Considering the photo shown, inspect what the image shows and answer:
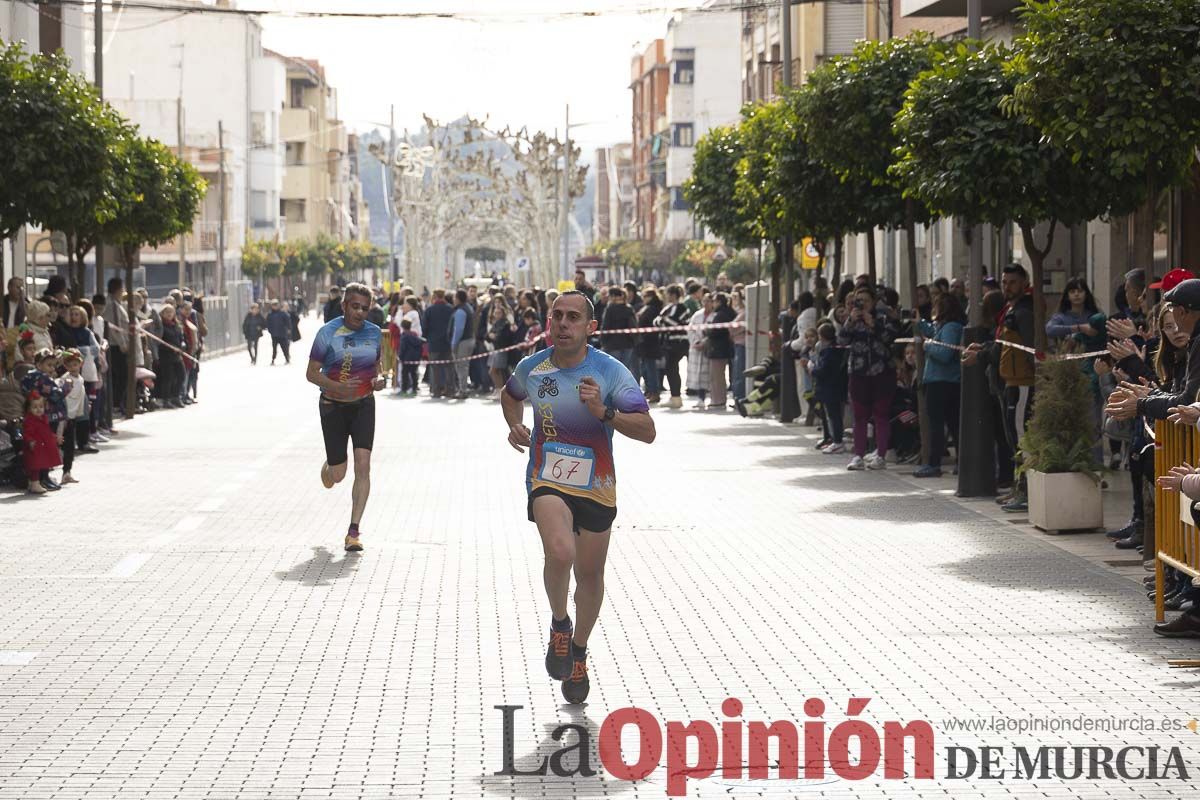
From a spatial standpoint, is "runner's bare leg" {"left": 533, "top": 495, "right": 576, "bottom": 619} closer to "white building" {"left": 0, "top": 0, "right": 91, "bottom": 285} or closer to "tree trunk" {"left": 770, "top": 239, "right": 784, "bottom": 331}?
"tree trunk" {"left": 770, "top": 239, "right": 784, "bottom": 331}

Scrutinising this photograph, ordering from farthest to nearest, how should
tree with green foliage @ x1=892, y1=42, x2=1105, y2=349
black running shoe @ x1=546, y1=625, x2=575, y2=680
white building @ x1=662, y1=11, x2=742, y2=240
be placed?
white building @ x1=662, y1=11, x2=742, y2=240 < tree with green foliage @ x1=892, y1=42, x2=1105, y2=349 < black running shoe @ x1=546, y1=625, x2=575, y2=680

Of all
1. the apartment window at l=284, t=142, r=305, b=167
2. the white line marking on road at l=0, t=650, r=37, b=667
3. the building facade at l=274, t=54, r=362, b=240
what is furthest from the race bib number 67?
the apartment window at l=284, t=142, r=305, b=167

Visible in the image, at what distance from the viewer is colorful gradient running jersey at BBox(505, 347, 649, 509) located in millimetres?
8570

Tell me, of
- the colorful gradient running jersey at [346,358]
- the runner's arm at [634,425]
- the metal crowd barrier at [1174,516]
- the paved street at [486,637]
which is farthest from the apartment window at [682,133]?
the runner's arm at [634,425]

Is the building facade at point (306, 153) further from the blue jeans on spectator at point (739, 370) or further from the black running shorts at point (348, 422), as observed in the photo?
the black running shorts at point (348, 422)

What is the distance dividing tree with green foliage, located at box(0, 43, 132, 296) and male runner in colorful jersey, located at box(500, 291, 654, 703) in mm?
15174

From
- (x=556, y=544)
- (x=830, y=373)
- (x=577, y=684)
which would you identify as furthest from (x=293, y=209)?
(x=577, y=684)

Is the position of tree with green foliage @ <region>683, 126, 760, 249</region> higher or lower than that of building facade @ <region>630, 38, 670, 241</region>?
lower

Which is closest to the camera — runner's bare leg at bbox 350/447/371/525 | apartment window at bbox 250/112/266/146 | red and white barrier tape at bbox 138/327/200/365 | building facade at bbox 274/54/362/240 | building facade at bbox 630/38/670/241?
runner's bare leg at bbox 350/447/371/525

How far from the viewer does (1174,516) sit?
1009cm

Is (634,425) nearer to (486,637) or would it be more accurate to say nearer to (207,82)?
(486,637)

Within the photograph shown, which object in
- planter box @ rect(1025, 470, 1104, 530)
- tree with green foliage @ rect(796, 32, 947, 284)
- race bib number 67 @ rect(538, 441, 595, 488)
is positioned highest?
tree with green foliage @ rect(796, 32, 947, 284)

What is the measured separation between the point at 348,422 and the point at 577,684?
21.8 ft

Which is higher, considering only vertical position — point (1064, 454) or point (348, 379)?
point (348, 379)
